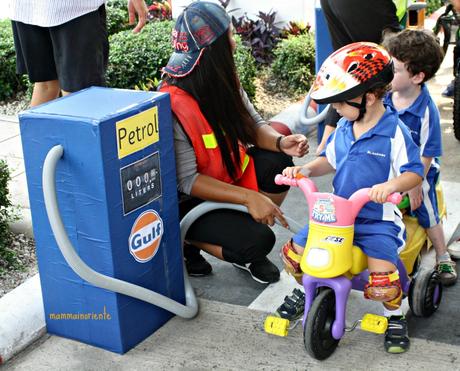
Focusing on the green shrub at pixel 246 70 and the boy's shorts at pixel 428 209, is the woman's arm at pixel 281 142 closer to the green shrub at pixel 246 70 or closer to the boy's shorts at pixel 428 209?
the boy's shorts at pixel 428 209

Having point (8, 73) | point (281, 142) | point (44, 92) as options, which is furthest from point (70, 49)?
point (8, 73)

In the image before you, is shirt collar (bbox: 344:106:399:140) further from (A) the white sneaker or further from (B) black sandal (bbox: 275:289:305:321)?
(A) the white sneaker

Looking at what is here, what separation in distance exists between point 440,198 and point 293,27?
13.4 feet

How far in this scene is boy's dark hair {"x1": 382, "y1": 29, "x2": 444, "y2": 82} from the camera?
3986mm

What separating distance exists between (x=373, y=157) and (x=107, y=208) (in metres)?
1.14

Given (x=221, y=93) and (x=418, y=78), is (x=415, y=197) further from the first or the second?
(x=221, y=93)

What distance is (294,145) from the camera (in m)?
4.36

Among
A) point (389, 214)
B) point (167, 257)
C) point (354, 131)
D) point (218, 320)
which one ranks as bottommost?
point (218, 320)

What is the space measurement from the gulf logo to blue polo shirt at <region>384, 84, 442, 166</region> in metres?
1.26

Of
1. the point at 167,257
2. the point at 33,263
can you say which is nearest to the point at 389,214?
the point at 167,257

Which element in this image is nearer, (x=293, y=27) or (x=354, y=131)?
(x=354, y=131)

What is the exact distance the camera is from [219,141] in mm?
4055

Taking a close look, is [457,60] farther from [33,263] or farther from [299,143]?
[33,263]

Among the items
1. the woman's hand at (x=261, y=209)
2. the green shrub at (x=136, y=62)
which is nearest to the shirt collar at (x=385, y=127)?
the woman's hand at (x=261, y=209)
